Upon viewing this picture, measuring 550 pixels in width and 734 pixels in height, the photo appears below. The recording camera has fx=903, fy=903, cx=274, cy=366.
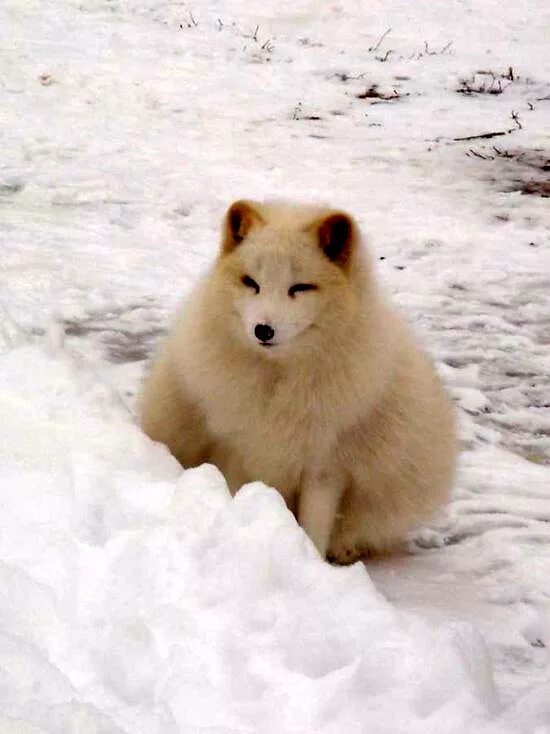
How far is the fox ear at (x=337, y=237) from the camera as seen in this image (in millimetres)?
2420

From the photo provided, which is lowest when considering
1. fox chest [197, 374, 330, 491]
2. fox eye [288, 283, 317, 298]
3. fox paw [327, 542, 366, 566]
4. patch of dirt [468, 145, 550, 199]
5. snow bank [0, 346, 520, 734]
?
patch of dirt [468, 145, 550, 199]

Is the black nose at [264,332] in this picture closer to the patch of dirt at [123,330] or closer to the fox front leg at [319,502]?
the fox front leg at [319,502]

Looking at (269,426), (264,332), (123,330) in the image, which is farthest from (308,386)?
(123,330)

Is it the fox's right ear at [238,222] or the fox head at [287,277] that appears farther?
the fox's right ear at [238,222]

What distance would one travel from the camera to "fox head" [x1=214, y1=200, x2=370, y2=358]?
2356 mm

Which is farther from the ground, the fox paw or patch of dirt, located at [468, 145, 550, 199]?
the fox paw

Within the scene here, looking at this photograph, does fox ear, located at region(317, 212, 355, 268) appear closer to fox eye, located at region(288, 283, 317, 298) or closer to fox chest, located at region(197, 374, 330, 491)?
fox eye, located at region(288, 283, 317, 298)

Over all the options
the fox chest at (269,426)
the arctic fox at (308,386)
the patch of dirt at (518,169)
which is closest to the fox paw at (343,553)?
the arctic fox at (308,386)

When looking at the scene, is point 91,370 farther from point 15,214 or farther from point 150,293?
point 15,214

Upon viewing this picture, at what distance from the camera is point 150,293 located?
4.55 m

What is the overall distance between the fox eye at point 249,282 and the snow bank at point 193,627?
1.66 feet

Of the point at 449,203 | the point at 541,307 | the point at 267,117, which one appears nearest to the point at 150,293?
the point at 541,307

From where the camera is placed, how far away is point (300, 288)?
7.88ft

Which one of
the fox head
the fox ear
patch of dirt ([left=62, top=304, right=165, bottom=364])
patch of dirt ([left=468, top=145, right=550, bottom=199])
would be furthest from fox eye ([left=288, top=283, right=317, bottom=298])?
patch of dirt ([left=468, top=145, right=550, bottom=199])
